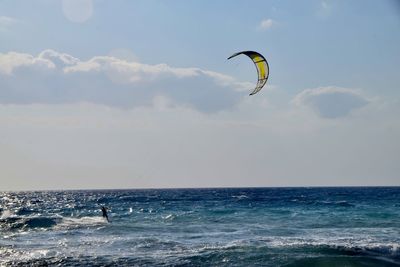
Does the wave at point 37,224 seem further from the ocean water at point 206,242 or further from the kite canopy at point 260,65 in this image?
the kite canopy at point 260,65

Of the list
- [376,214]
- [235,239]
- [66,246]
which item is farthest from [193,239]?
[376,214]

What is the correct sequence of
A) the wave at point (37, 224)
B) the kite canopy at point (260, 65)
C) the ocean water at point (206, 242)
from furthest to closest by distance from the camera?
1. the wave at point (37, 224)
2. the ocean water at point (206, 242)
3. the kite canopy at point (260, 65)

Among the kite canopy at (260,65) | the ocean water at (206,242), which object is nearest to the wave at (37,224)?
the ocean water at (206,242)

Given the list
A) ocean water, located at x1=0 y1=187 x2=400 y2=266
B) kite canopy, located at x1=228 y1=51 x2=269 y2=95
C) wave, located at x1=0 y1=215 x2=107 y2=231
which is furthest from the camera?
wave, located at x1=0 y1=215 x2=107 y2=231

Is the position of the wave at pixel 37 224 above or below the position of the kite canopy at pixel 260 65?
below

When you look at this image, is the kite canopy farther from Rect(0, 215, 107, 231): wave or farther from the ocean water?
Rect(0, 215, 107, 231): wave

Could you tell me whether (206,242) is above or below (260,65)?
below

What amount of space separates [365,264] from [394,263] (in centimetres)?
101

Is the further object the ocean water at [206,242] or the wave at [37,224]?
the wave at [37,224]

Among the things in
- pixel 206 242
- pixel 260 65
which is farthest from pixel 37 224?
pixel 260 65

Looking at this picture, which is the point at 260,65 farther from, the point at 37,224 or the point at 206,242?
the point at 37,224

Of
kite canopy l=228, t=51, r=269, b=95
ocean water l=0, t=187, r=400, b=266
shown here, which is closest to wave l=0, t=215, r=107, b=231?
ocean water l=0, t=187, r=400, b=266

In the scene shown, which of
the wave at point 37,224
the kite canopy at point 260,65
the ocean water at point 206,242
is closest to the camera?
the kite canopy at point 260,65

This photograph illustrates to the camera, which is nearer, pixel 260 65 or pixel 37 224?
pixel 260 65
